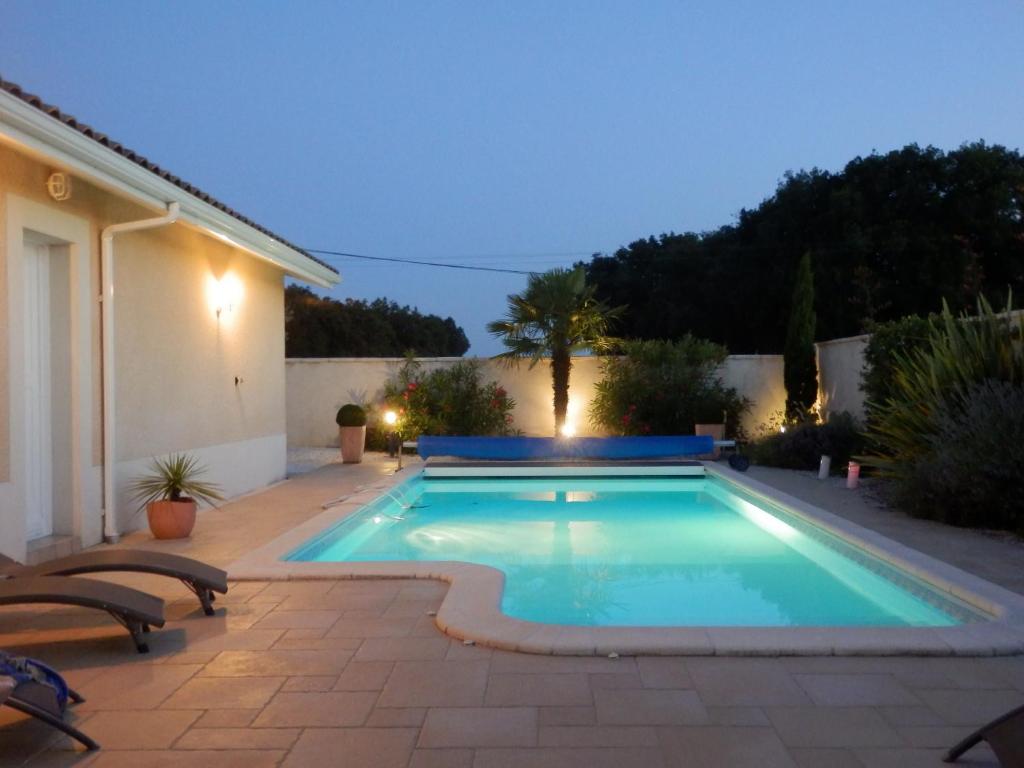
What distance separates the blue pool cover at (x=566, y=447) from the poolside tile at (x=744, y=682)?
9.67 metres

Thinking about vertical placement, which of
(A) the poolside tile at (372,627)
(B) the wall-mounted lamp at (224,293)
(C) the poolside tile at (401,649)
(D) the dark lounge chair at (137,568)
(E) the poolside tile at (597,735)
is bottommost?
(E) the poolside tile at (597,735)

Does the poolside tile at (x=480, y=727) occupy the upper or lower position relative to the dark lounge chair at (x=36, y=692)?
lower

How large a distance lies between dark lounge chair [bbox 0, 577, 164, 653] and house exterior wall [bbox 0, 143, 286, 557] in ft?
7.06

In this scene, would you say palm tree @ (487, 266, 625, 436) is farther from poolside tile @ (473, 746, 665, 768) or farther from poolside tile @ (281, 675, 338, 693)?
poolside tile @ (473, 746, 665, 768)

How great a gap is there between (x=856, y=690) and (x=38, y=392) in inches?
245

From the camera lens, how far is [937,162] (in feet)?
74.4

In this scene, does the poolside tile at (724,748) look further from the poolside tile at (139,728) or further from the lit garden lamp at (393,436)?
the lit garden lamp at (393,436)

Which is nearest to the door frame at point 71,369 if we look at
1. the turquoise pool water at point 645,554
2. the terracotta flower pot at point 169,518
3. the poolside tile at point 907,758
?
the terracotta flower pot at point 169,518

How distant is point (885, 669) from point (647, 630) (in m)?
1.16

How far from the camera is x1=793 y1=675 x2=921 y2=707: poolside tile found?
379 centimetres

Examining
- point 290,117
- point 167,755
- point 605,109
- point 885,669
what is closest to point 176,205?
point 167,755

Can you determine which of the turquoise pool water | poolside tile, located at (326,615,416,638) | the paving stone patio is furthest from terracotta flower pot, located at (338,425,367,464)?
poolside tile, located at (326,615,416,638)

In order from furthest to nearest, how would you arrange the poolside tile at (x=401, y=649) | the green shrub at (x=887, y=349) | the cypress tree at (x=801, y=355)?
the cypress tree at (x=801, y=355) → the green shrub at (x=887, y=349) → the poolside tile at (x=401, y=649)

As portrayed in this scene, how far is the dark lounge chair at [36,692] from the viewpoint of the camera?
10.2 feet
